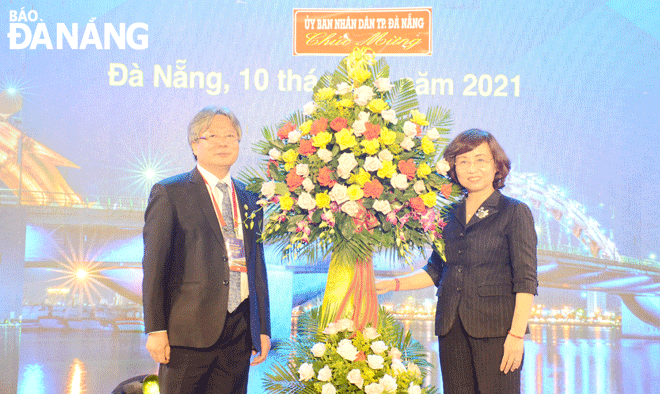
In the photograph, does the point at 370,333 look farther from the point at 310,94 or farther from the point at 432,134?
the point at 310,94

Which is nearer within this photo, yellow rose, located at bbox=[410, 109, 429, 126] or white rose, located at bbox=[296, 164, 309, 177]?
white rose, located at bbox=[296, 164, 309, 177]

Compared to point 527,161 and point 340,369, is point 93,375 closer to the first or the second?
point 340,369

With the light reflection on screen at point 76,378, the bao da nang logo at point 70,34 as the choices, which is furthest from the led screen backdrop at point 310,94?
the light reflection on screen at point 76,378

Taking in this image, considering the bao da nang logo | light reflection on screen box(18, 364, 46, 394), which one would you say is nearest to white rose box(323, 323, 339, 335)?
light reflection on screen box(18, 364, 46, 394)

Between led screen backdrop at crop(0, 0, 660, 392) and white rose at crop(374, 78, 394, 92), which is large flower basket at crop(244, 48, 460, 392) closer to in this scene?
white rose at crop(374, 78, 394, 92)

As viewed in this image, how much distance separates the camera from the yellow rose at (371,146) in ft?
5.67

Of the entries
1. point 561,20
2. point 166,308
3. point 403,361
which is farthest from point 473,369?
point 561,20

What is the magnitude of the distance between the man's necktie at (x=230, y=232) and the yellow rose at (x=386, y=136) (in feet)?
1.94

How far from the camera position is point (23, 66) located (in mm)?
5496

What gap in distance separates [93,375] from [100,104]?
2.62 meters

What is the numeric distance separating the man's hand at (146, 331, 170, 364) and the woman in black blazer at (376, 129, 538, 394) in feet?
2.98

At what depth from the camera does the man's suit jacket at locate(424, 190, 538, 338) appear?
178 centimetres

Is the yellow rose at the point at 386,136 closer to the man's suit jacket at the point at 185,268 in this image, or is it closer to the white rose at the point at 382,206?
the white rose at the point at 382,206

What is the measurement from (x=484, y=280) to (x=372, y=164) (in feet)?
1.77
